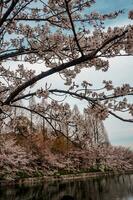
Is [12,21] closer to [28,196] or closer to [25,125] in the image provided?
[25,125]

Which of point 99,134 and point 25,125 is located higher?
point 99,134

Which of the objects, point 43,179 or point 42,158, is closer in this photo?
point 42,158

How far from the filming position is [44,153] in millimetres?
37812

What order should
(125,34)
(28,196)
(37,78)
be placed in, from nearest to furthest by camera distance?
(125,34)
(37,78)
(28,196)

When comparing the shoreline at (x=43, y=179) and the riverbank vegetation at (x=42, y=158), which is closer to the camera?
the riverbank vegetation at (x=42, y=158)

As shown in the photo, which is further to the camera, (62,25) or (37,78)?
(62,25)

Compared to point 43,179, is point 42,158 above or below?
above

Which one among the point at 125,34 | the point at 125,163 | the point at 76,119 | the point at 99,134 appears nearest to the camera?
the point at 125,34

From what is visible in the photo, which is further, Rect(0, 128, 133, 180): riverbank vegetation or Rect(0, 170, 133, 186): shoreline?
Rect(0, 170, 133, 186): shoreline

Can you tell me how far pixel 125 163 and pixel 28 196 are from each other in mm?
37313

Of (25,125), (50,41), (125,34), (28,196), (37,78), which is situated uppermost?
(50,41)

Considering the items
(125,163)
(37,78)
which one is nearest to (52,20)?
(37,78)

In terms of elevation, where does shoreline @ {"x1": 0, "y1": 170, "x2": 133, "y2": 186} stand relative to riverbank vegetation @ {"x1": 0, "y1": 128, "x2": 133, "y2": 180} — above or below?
below

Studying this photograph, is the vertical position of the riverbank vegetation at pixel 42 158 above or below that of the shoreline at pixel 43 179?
above
